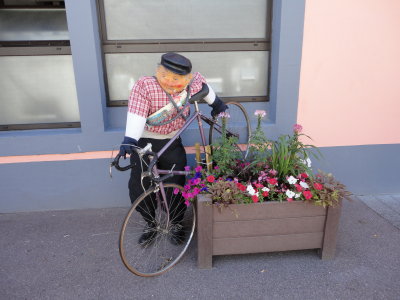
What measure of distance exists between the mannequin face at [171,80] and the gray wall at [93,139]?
1.01m

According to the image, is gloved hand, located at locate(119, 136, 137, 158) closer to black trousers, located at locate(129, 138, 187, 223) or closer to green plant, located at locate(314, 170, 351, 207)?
black trousers, located at locate(129, 138, 187, 223)

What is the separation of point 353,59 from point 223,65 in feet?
4.63

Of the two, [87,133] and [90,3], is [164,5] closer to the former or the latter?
[90,3]

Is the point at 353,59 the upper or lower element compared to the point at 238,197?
upper

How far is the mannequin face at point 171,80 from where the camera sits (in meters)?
2.12

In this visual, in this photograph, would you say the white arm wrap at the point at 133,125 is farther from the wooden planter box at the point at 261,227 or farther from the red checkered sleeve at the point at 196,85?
the wooden planter box at the point at 261,227

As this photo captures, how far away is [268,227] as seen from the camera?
233 cm

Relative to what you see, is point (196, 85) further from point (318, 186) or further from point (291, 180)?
point (318, 186)

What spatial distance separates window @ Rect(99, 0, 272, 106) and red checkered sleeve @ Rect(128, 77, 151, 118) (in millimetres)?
1140

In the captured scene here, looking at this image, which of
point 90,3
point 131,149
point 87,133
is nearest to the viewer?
point 131,149

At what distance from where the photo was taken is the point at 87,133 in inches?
121

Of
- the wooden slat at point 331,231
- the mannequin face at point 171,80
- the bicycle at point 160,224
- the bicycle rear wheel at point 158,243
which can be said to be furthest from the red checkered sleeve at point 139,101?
the wooden slat at point 331,231

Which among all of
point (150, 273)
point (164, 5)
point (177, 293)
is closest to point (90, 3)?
point (164, 5)

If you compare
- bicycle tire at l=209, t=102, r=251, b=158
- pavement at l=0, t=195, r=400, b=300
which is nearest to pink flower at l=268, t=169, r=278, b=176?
bicycle tire at l=209, t=102, r=251, b=158
